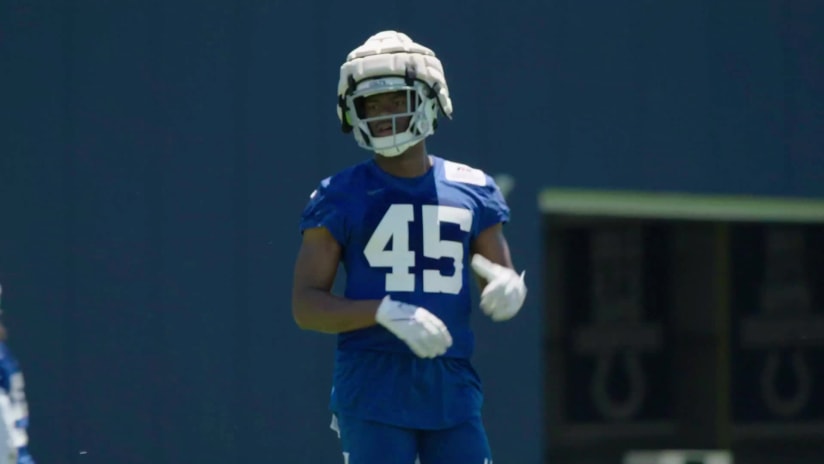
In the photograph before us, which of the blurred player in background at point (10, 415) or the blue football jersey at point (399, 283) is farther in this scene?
the blurred player in background at point (10, 415)

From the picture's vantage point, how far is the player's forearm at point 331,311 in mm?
3539

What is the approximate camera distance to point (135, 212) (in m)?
5.70

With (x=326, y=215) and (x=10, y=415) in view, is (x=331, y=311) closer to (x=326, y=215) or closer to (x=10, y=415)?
(x=326, y=215)

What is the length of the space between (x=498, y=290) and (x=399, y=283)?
26cm

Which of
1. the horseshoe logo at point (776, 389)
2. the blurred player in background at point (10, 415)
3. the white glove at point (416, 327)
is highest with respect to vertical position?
the white glove at point (416, 327)

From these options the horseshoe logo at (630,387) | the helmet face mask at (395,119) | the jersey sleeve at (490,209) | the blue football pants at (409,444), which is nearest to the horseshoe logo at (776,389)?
the horseshoe logo at (630,387)

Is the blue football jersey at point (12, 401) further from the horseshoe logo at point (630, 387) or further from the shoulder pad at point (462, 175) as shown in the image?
the horseshoe logo at point (630, 387)

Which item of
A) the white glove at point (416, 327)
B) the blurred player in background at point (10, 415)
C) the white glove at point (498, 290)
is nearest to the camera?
the white glove at point (416, 327)

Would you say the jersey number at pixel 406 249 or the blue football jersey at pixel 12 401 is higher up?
the jersey number at pixel 406 249

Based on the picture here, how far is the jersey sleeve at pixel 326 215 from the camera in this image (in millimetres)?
3646

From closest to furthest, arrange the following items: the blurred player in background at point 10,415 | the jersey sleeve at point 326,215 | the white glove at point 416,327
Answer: the white glove at point 416,327, the jersey sleeve at point 326,215, the blurred player in background at point 10,415

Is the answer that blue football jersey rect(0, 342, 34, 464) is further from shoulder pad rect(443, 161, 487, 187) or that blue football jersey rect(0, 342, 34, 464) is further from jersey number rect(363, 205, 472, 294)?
shoulder pad rect(443, 161, 487, 187)

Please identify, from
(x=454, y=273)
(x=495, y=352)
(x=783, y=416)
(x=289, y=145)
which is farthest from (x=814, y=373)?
(x=454, y=273)

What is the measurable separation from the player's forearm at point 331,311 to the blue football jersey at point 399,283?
9cm
